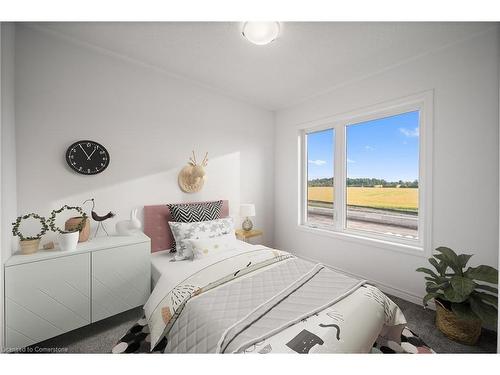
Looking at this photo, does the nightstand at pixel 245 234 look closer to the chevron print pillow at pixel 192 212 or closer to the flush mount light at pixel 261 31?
the chevron print pillow at pixel 192 212

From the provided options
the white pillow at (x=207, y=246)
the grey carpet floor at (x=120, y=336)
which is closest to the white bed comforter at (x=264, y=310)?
the white pillow at (x=207, y=246)

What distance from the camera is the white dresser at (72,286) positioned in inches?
57.8

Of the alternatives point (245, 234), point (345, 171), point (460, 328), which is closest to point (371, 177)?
point (345, 171)

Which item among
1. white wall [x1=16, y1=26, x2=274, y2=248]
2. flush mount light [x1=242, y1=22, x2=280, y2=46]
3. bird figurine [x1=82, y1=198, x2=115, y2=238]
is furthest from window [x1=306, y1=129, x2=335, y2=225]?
bird figurine [x1=82, y1=198, x2=115, y2=238]

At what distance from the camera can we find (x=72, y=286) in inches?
64.7

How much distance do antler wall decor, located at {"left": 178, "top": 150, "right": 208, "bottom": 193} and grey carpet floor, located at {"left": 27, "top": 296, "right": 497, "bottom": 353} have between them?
4.61 feet

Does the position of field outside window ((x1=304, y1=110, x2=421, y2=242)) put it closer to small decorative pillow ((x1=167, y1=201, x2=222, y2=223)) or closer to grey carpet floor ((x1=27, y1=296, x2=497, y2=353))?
grey carpet floor ((x1=27, y1=296, x2=497, y2=353))

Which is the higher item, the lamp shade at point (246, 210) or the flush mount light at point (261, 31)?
the flush mount light at point (261, 31)

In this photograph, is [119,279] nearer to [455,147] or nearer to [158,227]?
[158,227]

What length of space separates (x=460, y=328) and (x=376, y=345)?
670 mm

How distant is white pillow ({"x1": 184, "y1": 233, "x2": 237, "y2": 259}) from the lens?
7.00 ft

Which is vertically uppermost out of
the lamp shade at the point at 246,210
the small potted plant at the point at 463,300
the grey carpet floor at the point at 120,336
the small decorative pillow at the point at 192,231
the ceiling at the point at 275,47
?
the ceiling at the point at 275,47

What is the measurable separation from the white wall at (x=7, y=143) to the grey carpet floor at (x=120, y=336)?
41 centimetres
